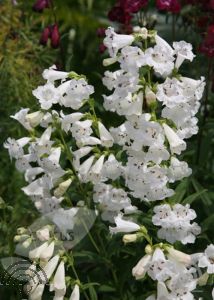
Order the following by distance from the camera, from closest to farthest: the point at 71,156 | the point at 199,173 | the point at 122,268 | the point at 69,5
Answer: the point at 71,156 → the point at 122,268 → the point at 199,173 → the point at 69,5

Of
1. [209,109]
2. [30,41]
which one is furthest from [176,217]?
[30,41]

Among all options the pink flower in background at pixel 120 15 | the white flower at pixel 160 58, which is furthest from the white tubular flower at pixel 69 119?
the pink flower in background at pixel 120 15

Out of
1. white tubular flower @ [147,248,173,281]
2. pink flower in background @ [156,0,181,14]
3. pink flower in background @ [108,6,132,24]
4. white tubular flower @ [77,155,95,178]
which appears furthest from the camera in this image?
pink flower in background @ [108,6,132,24]

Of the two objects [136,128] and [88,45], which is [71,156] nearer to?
[136,128]

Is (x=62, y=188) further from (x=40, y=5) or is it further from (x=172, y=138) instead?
(x=40, y=5)

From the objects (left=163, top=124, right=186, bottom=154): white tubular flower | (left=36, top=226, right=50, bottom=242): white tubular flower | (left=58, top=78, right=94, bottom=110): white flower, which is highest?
(left=58, top=78, right=94, bottom=110): white flower

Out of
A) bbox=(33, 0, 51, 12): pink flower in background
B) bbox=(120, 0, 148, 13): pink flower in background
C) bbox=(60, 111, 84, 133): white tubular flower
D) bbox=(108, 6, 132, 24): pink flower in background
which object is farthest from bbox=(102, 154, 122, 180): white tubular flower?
A: bbox=(33, 0, 51, 12): pink flower in background

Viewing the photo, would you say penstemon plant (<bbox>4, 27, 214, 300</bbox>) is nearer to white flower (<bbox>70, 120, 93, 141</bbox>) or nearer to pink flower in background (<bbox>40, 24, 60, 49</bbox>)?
white flower (<bbox>70, 120, 93, 141</bbox>)

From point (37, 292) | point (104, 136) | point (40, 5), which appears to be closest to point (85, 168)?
point (104, 136)
